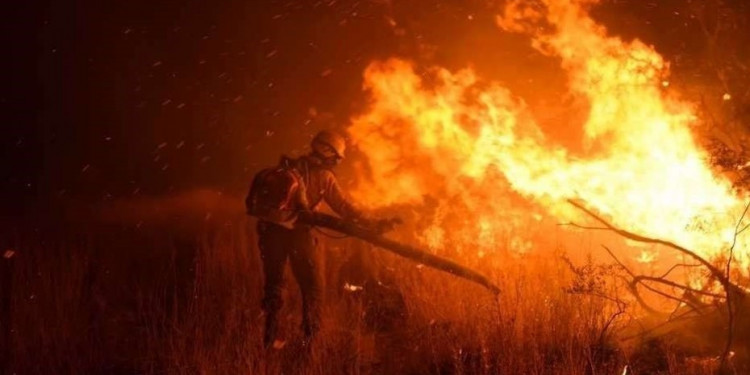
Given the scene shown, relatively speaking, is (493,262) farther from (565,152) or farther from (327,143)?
(327,143)

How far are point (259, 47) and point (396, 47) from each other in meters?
3.88

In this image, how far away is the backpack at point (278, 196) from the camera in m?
5.46

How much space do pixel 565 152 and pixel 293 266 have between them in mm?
3341

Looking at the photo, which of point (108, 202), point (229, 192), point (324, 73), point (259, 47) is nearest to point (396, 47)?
point (324, 73)

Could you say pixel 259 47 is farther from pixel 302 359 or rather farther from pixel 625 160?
pixel 302 359

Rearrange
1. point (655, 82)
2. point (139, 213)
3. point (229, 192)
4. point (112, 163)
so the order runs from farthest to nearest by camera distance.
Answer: point (112, 163)
point (229, 192)
point (139, 213)
point (655, 82)

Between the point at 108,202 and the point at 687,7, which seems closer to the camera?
the point at 687,7

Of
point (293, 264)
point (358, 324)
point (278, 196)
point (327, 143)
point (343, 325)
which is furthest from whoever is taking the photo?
point (327, 143)

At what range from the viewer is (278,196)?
216 inches

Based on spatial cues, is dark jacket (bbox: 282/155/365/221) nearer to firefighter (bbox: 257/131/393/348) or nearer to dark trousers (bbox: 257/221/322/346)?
firefighter (bbox: 257/131/393/348)

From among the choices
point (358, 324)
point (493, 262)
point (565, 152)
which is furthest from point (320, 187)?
point (565, 152)

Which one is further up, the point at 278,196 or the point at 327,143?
the point at 327,143

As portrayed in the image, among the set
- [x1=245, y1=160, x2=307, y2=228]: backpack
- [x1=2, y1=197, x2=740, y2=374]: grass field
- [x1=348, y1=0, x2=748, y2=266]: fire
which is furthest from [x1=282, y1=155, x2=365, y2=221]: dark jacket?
[x1=348, y1=0, x2=748, y2=266]: fire

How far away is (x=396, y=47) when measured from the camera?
13094mm
